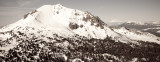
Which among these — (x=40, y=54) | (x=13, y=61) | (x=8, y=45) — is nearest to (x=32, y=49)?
(x=40, y=54)

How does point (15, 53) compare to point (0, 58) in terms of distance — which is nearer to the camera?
point (0, 58)

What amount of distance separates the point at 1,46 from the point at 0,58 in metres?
46.1

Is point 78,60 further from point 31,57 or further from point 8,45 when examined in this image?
point 8,45

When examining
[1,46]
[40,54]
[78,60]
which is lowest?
[78,60]

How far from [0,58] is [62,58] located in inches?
3005

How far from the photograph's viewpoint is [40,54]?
187 m

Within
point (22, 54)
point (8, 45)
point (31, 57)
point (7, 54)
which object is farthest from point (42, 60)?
point (8, 45)

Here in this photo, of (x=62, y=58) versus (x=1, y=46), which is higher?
(x=1, y=46)

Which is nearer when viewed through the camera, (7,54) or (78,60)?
(7,54)

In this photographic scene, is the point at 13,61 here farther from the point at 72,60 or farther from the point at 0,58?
the point at 72,60

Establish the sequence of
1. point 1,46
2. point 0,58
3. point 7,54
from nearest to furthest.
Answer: point 0,58 → point 7,54 → point 1,46

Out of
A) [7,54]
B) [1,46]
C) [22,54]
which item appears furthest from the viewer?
[1,46]

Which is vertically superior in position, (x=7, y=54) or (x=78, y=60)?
(x=7, y=54)

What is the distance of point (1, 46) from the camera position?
7470 inches
